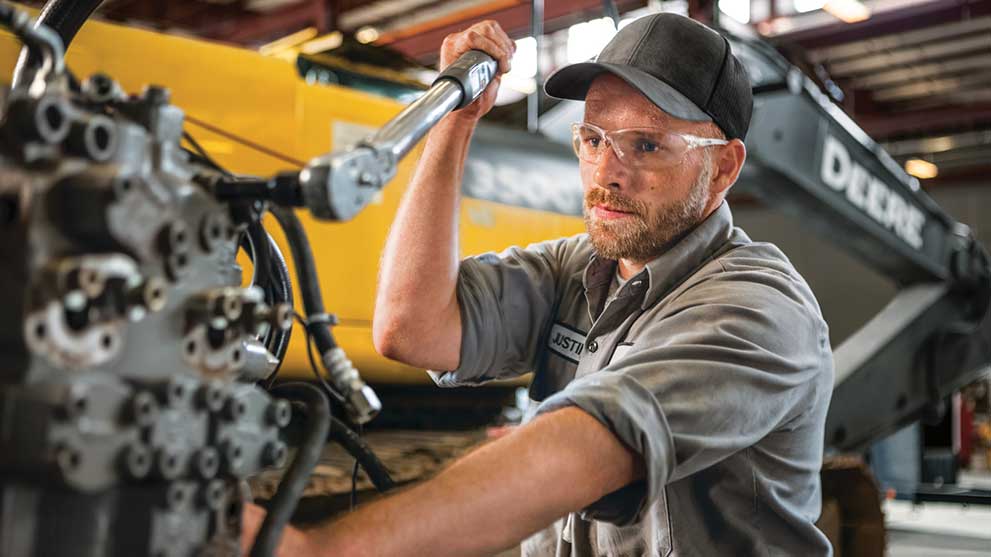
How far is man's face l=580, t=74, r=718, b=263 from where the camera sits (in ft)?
5.59

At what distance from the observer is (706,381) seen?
1.32 meters

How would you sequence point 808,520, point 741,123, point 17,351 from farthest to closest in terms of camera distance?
point 741,123 → point 808,520 → point 17,351

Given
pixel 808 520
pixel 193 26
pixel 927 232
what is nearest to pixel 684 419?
pixel 808 520

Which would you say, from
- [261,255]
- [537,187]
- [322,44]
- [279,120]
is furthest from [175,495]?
[322,44]

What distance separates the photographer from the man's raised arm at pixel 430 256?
71.6 inches

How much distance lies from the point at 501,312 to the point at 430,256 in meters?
0.18

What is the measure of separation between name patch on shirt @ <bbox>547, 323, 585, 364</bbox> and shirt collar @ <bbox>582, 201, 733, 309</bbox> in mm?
234

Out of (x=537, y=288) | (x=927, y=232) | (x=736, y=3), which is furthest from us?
(x=736, y=3)

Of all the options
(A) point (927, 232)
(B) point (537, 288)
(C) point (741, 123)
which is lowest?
(A) point (927, 232)

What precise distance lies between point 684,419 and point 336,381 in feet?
1.51

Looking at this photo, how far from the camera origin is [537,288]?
6.38 feet

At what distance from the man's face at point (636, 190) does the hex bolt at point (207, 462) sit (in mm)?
974

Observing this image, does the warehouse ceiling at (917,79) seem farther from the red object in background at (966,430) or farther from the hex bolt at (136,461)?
the hex bolt at (136,461)

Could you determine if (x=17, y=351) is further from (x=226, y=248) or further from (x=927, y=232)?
(x=927, y=232)
